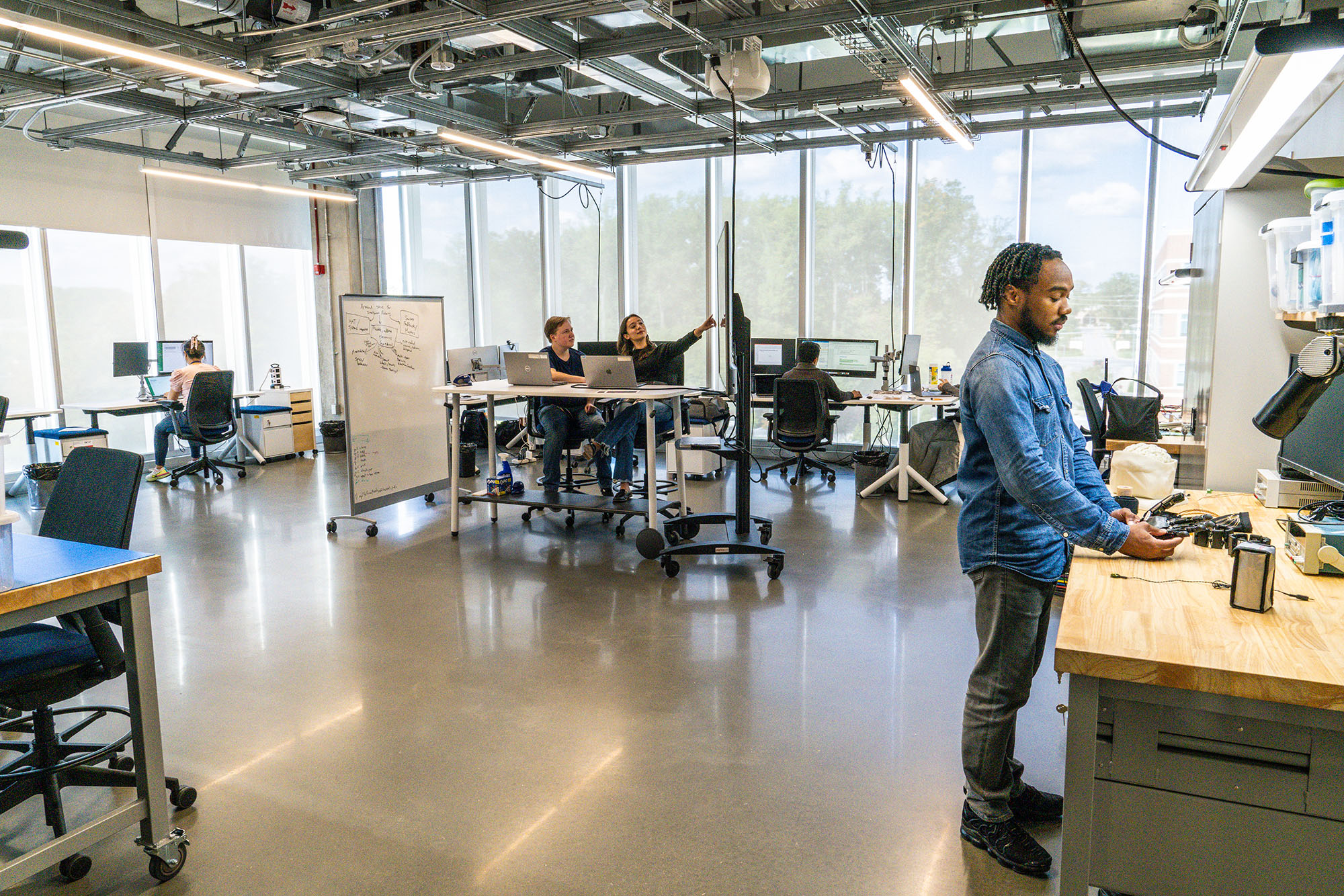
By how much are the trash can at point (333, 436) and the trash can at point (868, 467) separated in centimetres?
584

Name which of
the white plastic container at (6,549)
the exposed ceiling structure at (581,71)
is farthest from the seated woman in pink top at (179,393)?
the white plastic container at (6,549)

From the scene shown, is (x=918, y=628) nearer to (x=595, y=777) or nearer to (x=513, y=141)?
(x=595, y=777)

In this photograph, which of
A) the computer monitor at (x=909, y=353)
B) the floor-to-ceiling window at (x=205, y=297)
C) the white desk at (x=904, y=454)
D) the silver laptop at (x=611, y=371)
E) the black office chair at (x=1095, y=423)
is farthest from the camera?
the floor-to-ceiling window at (x=205, y=297)

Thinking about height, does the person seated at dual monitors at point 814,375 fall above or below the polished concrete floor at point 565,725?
above

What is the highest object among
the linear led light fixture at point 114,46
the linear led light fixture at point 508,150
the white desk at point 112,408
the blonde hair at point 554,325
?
the linear led light fixture at point 508,150

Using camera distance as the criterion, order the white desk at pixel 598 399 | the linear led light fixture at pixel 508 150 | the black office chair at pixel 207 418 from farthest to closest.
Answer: the black office chair at pixel 207 418, the linear led light fixture at pixel 508 150, the white desk at pixel 598 399

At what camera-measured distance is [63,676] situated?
2188mm

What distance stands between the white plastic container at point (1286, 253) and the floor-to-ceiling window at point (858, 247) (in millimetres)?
5818

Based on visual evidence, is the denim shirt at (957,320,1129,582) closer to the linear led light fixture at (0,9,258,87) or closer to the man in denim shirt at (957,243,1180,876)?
the man in denim shirt at (957,243,1180,876)

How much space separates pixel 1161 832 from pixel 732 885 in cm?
98

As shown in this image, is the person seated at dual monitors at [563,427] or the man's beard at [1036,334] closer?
the man's beard at [1036,334]

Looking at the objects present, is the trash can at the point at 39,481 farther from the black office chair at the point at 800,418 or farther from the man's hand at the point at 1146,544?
the man's hand at the point at 1146,544

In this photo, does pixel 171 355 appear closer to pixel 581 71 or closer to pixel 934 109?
pixel 581 71

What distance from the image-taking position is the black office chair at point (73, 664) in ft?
7.14
